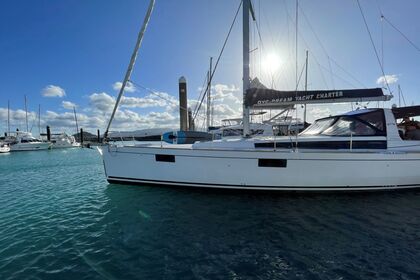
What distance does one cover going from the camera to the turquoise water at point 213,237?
9.49 ft

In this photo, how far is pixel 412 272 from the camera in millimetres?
2768

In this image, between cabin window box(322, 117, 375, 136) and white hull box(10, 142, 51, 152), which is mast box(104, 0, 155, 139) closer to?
cabin window box(322, 117, 375, 136)

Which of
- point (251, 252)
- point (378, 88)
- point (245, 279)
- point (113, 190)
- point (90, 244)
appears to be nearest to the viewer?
point (245, 279)

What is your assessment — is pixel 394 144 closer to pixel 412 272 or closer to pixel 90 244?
pixel 412 272

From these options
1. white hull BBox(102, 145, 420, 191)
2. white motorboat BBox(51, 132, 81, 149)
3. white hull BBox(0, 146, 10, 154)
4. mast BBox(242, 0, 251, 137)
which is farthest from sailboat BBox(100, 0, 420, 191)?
white motorboat BBox(51, 132, 81, 149)

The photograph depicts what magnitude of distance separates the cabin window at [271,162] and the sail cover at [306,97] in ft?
6.96

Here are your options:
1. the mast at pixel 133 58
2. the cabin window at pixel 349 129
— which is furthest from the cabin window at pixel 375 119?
the mast at pixel 133 58

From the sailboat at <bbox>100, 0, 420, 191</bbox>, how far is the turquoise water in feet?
1.30

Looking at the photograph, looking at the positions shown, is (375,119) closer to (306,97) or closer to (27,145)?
(306,97)

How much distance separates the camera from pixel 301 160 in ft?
17.7

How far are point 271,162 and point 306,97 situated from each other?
2.48 meters

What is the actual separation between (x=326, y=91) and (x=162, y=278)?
6197mm

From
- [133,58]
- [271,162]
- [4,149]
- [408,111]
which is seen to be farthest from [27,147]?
[408,111]

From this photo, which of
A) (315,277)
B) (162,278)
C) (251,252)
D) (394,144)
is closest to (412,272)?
(315,277)
